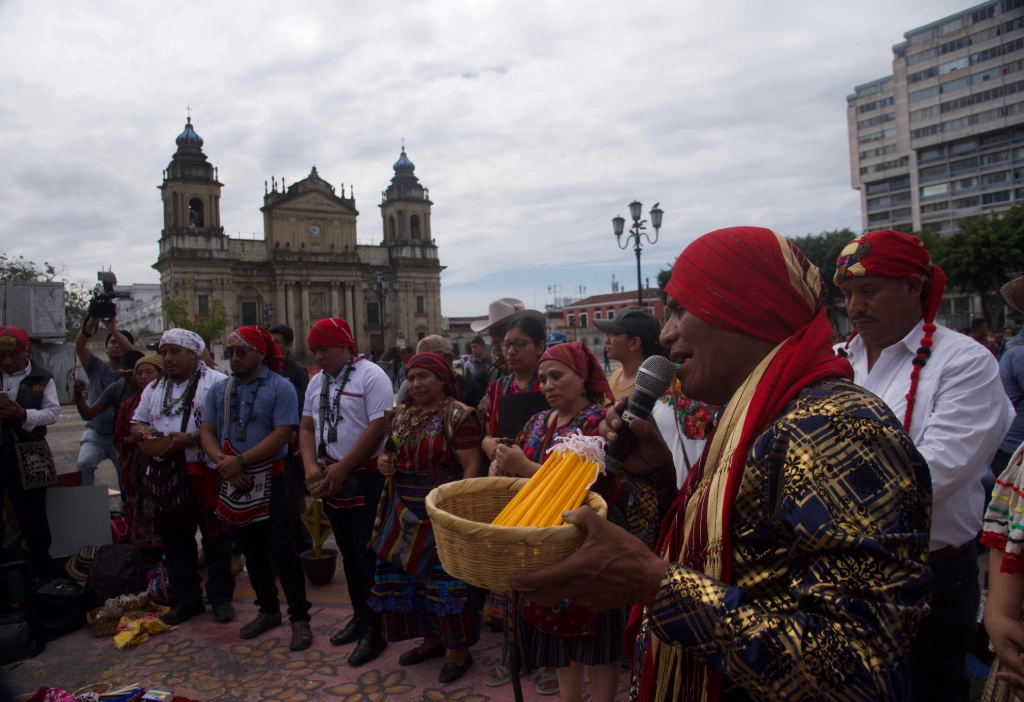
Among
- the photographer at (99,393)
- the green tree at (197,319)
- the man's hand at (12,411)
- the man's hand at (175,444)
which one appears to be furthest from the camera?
the green tree at (197,319)

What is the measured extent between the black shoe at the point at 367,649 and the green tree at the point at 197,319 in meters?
48.7

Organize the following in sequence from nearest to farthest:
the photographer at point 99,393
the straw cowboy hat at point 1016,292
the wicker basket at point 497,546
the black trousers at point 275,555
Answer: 1. the wicker basket at point 497,546
2. the straw cowboy hat at point 1016,292
3. the black trousers at point 275,555
4. the photographer at point 99,393

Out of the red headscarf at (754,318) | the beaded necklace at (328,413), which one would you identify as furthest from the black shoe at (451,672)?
the red headscarf at (754,318)

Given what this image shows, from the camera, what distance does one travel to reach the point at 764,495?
3.86 ft

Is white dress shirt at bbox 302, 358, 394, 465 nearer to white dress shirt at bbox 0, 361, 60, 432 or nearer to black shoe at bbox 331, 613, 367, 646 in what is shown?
black shoe at bbox 331, 613, 367, 646

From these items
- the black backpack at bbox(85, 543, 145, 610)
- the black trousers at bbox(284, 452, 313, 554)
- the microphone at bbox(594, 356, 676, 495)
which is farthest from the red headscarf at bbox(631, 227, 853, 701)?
the black trousers at bbox(284, 452, 313, 554)

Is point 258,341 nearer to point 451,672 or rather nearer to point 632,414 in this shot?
point 451,672

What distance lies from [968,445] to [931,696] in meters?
0.76

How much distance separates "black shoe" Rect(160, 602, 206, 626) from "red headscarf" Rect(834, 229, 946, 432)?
481 cm

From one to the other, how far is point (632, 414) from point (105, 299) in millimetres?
5738

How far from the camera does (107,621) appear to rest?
4.55 m

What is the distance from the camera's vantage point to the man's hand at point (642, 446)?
81.2 inches

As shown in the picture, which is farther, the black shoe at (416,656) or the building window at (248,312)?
the building window at (248,312)

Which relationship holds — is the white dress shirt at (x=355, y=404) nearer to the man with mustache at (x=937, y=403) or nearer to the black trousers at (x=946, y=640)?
the man with mustache at (x=937, y=403)
